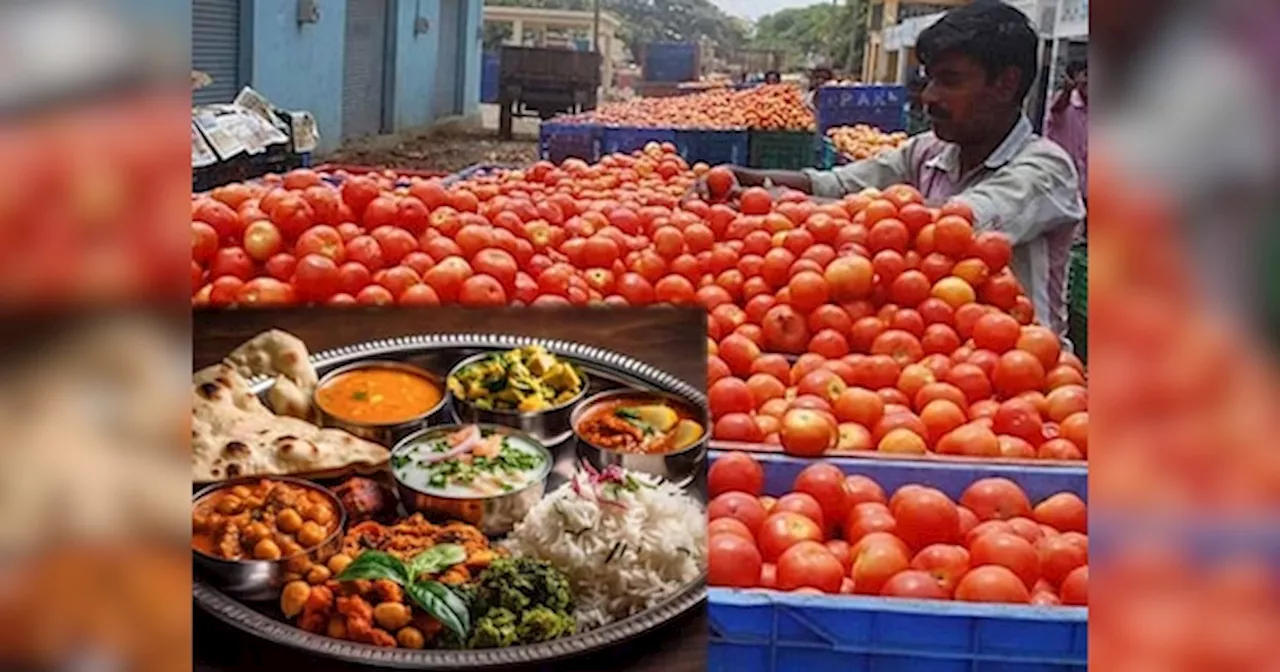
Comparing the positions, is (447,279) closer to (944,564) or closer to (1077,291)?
(944,564)

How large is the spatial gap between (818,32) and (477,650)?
199 centimetres

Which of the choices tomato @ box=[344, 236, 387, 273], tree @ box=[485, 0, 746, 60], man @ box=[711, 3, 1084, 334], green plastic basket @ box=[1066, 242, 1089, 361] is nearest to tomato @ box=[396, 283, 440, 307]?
tomato @ box=[344, 236, 387, 273]

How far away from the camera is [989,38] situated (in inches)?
104

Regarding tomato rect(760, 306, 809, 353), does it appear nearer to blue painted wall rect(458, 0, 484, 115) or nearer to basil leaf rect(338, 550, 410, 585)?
blue painted wall rect(458, 0, 484, 115)

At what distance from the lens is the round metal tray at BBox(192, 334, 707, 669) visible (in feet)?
4.08

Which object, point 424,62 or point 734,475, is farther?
point 424,62

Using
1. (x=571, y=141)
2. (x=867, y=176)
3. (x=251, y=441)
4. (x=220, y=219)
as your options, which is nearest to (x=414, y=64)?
(x=571, y=141)

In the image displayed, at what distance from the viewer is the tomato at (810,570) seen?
1.69 meters

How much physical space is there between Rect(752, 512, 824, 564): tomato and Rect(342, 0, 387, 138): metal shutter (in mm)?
1935

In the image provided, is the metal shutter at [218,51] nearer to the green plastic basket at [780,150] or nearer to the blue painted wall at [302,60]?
the blue painted wall at [302,60]

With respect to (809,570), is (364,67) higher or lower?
higher
